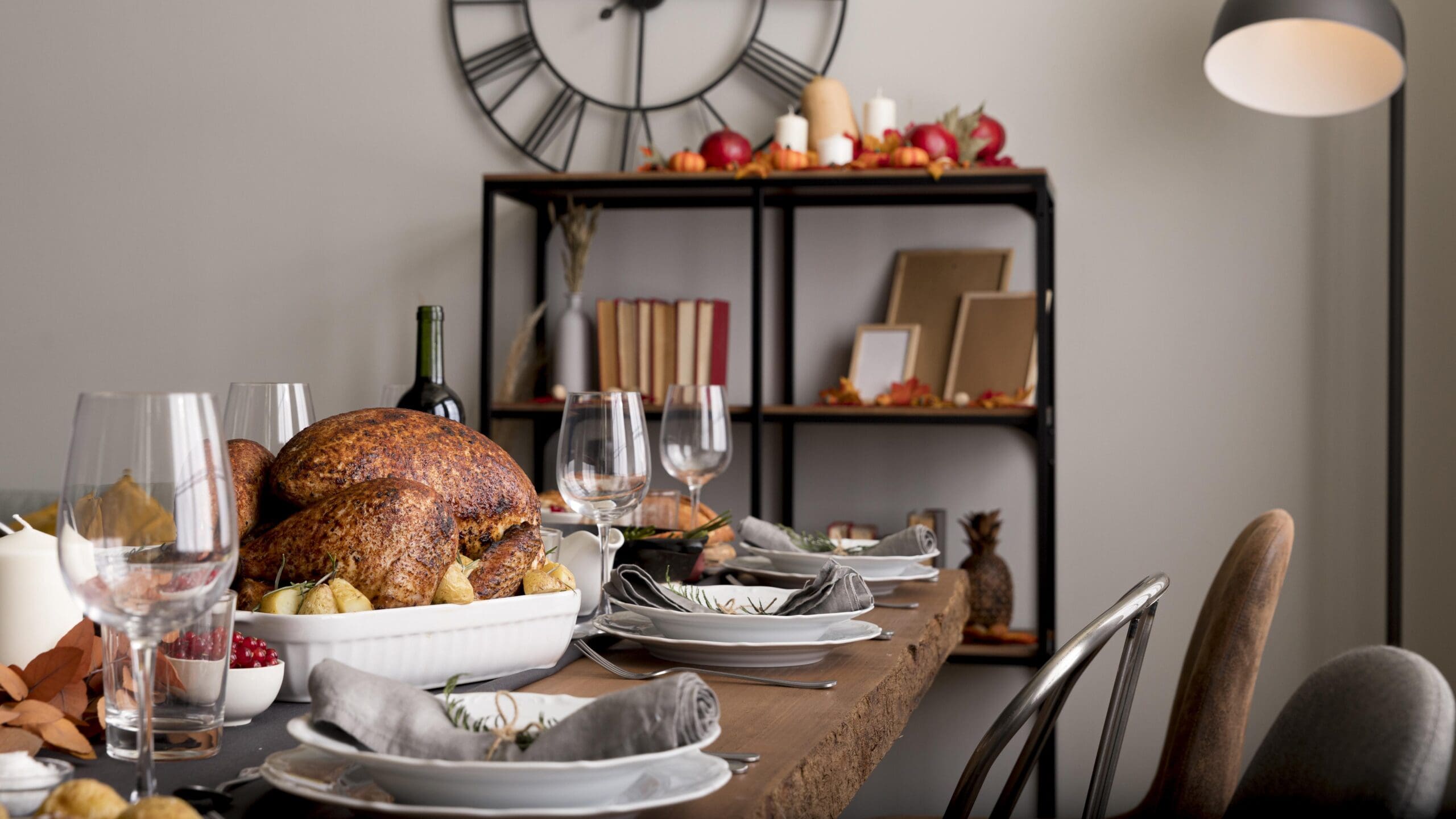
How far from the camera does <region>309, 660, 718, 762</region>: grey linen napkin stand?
58 cm

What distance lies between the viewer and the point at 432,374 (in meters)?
1.75

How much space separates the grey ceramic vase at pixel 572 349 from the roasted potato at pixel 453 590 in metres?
2.01

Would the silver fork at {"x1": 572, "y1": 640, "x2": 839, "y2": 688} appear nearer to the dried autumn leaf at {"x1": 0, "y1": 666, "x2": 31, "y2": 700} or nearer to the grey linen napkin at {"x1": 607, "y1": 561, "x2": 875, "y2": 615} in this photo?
the grey linen napkin at {"x1": 607, "y1": 561, "x2": 875, "y2": 615}

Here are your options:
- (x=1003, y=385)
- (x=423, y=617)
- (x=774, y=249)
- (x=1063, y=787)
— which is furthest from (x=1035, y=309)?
(x=423, y=617)

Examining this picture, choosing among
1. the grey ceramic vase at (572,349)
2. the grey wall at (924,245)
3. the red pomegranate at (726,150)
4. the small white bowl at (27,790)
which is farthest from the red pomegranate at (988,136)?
the small white bowl at (27,790)

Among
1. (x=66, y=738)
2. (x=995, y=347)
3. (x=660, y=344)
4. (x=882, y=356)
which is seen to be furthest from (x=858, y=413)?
→ (x=66, y=738)

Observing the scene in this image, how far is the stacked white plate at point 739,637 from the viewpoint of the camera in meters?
0.98

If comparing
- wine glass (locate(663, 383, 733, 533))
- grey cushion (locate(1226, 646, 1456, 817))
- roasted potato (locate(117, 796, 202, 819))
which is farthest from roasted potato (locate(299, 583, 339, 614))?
wine glass (locate(663, 383, 733, 533))

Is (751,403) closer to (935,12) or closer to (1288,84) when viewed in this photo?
(935,12)

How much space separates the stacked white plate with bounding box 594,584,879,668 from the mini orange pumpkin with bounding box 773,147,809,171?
66.8 inches

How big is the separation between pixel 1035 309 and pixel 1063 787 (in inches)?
43.8

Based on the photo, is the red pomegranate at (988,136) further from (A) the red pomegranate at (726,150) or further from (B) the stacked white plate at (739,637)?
(B) the stacked white plate at (739,637)

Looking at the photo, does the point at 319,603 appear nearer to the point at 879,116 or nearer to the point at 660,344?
the point at 660,344

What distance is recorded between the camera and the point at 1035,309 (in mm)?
2715
